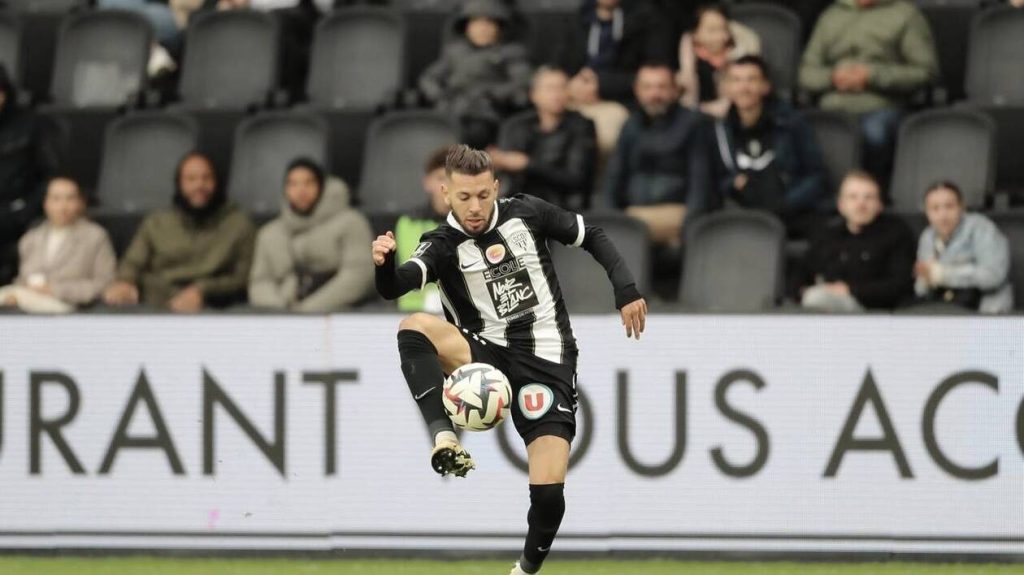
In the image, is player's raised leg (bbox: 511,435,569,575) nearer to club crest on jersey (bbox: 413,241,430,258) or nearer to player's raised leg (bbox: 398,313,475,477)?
player's raised leg (bbox: 398,313,475,477)

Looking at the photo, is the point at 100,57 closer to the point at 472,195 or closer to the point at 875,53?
the point at 875,53

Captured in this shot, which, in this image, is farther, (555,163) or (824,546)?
(555,163)

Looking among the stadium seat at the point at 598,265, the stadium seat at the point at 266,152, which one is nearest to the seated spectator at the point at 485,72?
the stadium seat at the point at 266,152

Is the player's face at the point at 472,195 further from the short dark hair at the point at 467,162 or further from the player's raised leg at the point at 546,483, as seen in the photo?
the player's raised leg at the point at 546,483

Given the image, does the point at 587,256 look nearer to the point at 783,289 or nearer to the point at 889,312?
the point at 783,289

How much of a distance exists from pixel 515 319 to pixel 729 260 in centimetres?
337

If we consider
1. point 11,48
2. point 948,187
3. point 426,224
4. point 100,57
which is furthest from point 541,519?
point 11,48

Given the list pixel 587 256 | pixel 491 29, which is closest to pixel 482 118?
pixel 491 29

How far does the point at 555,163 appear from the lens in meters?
11.2

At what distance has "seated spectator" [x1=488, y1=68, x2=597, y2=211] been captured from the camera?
36.3 feet

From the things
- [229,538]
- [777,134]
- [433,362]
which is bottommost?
[229,538]

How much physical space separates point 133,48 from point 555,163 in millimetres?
3708

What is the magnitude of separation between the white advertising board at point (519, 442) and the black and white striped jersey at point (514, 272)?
5.97 ft

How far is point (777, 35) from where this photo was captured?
12.2m
